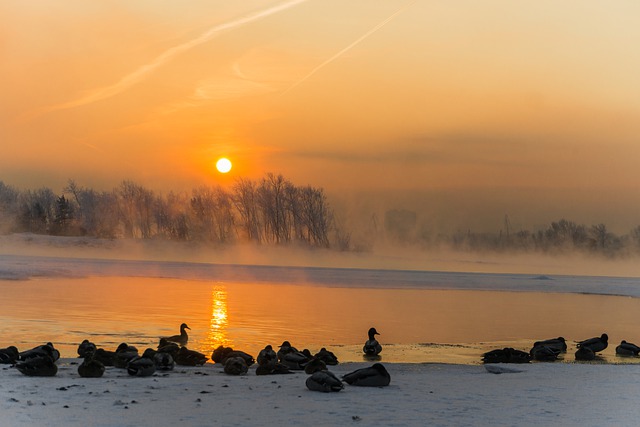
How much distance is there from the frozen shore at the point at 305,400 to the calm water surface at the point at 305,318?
3308mm

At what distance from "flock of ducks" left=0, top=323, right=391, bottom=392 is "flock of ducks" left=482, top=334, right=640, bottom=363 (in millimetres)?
2278

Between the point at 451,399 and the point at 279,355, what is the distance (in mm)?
4453

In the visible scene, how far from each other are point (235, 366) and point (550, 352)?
682 centimetres

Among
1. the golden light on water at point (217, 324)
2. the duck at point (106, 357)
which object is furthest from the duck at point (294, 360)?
the golden light on water at point (217, 324)

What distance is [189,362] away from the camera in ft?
47.6

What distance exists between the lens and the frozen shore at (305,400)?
9266 millimetres

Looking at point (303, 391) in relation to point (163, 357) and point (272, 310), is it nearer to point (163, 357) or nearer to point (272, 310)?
point (163, 357)

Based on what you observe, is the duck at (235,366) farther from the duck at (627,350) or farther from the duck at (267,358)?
the duck at (627,350)

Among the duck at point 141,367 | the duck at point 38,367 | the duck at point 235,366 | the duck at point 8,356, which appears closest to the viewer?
the duck at point 38,367

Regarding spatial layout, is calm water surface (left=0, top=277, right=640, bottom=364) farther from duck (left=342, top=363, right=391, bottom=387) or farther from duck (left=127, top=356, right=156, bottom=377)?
duck (left=342, top=363, right=391, bottom=387)

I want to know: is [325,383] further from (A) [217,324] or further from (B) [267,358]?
(A) [217,324]

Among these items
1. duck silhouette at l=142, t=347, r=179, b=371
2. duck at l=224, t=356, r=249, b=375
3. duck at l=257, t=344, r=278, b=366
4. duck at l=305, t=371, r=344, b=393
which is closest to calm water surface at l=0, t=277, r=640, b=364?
duck at l=257, t=344, r=278, b=366

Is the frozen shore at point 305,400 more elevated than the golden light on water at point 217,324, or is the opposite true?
the golden light on water at point 217,324

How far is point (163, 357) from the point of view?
535 inches
